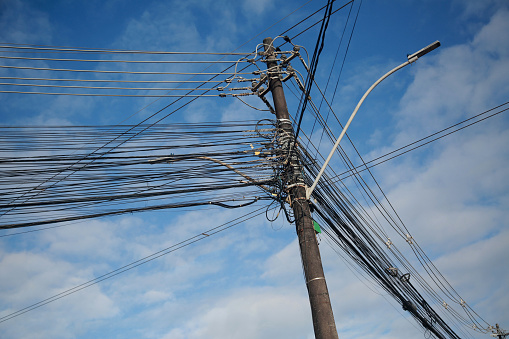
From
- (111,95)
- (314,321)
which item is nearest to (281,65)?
(111,95)

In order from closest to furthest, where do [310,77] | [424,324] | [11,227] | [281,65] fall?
[11,227] < [310,77] < [281,65] < [424,324]

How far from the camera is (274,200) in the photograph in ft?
29.1

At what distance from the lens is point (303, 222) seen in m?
8.01

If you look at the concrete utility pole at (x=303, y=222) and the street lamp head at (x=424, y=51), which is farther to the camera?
the concrete utility pole at (x=303, y=222)

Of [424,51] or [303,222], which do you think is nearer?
[424,51]

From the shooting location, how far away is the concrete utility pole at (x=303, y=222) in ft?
23.3

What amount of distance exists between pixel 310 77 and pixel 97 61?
14.1 ft

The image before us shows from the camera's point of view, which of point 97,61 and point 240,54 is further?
point 240,54

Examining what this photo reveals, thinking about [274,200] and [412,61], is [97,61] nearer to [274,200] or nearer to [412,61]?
[274,200]

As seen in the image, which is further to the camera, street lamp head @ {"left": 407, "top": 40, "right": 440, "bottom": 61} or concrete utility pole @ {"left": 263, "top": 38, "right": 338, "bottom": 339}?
concrete utility pole @ {"left": 263, "top": 38, "right": 338, "bottom": 339}

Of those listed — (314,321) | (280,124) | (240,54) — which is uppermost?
(240,54)

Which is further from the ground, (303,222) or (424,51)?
(424,51)

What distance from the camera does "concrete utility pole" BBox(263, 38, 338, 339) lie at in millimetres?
7098

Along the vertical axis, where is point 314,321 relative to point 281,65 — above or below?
below
